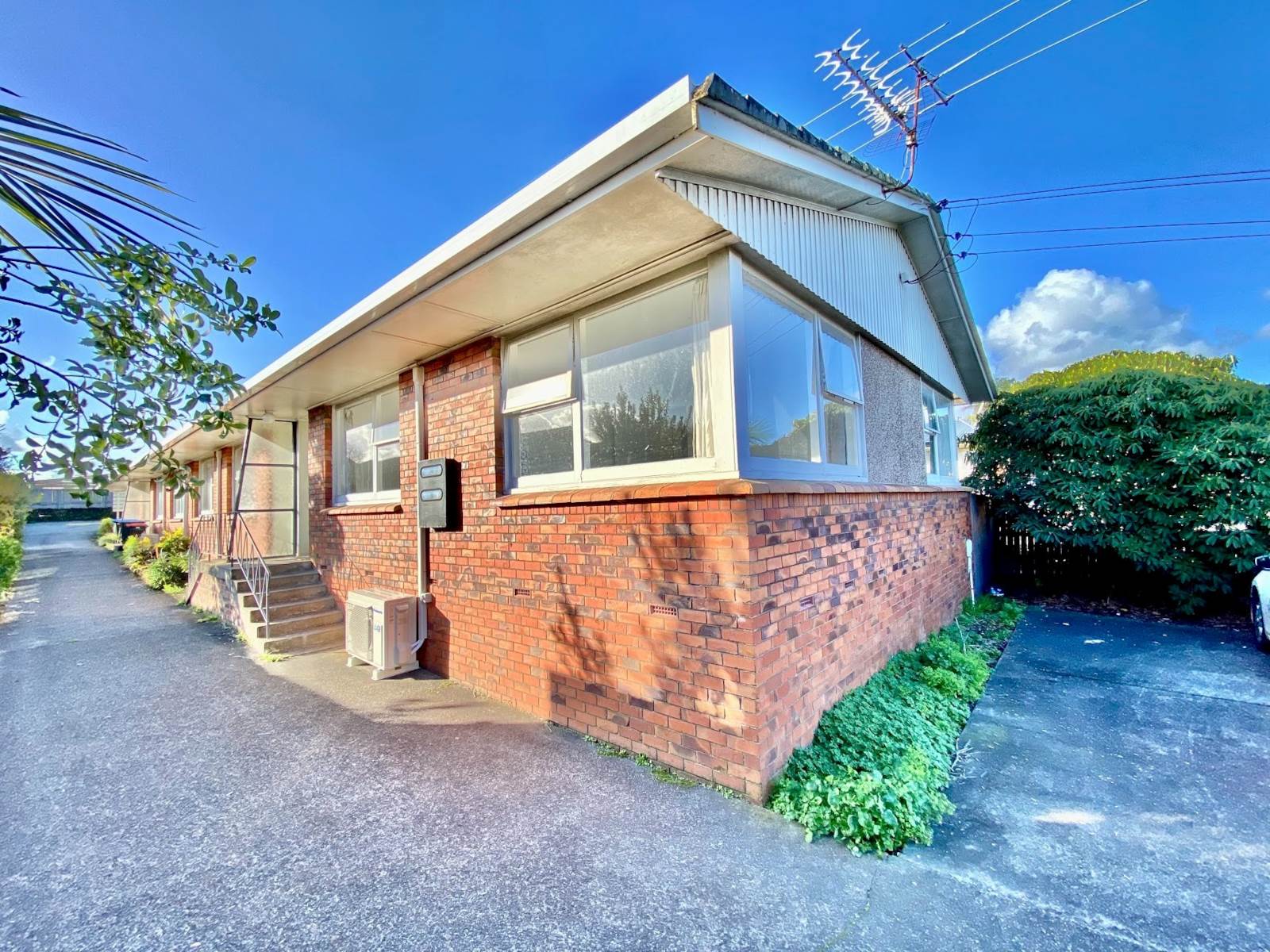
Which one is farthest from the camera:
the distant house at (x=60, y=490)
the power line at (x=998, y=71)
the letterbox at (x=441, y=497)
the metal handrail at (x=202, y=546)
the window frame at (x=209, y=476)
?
the window frame at (x=209, y=476)

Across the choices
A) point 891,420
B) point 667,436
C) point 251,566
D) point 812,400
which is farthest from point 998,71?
point 251,566

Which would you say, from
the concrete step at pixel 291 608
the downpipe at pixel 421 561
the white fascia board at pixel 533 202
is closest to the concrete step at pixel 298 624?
the concrete step at pixel 291 608

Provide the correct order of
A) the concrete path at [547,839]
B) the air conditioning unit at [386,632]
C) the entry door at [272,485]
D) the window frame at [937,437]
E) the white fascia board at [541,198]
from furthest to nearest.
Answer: the entry door at [272,485]
the window frame at [937,437]
the air conditioning unit at [386,632]
the white fascia board at [541,198]
the concrete path at [547,839]

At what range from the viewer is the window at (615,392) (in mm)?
3557

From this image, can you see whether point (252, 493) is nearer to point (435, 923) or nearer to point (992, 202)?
point (435, 923)

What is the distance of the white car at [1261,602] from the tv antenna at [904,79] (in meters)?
5.94

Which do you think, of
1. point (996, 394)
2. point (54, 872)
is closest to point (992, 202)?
point (996, 394)

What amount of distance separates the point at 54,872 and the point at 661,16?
793 cm

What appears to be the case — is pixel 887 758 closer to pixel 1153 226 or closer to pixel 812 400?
pixel 812 400

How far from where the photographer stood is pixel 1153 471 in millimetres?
7527

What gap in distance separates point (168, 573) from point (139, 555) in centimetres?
450

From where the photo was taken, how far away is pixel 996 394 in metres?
9.30

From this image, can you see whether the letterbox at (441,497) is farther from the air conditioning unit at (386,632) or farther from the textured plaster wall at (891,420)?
the textured plaster wall at (891,420)

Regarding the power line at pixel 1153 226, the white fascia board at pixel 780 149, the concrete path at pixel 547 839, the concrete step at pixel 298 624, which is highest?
the power line at pixel 1153 226
